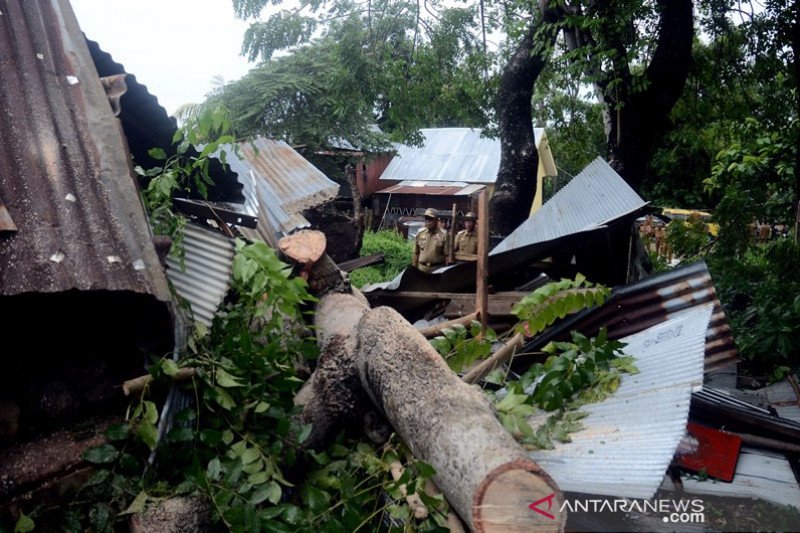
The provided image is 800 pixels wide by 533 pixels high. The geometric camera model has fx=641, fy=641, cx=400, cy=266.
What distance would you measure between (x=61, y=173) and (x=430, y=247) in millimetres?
7406

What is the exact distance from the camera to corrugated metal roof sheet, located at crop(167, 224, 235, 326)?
11.1 feet

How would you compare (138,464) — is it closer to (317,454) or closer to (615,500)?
(317,454)

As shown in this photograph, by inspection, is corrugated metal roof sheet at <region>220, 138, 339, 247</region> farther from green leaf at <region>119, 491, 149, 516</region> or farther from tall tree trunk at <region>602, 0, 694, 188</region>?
tall tree trunk at <region>602, 0, 694, 188</region>

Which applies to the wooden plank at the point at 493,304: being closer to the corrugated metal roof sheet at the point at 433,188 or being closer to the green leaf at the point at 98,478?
the green leaf at the point at 98,478

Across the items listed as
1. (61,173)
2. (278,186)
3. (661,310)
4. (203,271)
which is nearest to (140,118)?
(203,271)

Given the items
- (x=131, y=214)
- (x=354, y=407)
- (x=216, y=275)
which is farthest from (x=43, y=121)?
(x=354, y=407)

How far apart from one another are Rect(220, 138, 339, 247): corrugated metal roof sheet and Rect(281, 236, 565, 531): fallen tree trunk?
257 cm

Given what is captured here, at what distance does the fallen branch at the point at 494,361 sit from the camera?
11.9 ft

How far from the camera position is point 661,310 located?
4.45m

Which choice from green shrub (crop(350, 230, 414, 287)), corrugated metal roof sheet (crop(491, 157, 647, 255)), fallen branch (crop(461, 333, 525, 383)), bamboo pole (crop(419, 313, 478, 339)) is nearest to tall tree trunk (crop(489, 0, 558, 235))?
corrugated metal roof sheet (crop(491, 157, 647, 255))

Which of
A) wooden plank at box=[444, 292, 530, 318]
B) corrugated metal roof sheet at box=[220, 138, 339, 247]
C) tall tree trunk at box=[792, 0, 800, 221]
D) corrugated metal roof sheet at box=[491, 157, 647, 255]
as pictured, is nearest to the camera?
corrugated metal roof sheet at box=[491, 157, 647, 255]

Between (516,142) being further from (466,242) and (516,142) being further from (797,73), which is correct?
(797,73)

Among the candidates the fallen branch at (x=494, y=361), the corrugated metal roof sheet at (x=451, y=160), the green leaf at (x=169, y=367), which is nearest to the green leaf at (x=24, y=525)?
the green leaf at (x=169, y=367)

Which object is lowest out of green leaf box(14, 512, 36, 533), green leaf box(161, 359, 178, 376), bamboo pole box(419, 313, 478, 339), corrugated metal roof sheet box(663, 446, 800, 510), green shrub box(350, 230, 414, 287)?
green shrub box(350, 230, 414, 287)
